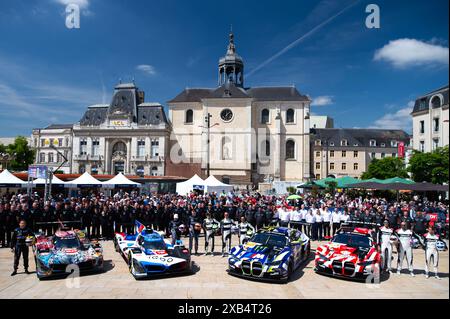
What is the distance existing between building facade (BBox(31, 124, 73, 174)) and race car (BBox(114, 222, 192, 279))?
214 ft

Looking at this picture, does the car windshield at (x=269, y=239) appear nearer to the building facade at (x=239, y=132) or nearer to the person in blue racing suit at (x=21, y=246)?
the person in blue racing suit at (x=21, y=246)

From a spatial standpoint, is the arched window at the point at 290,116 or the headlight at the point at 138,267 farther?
the arched window at the point at 290,116

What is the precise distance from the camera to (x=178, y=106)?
202ft

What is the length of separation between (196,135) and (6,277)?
51679 mm

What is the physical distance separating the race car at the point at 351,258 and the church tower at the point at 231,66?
177ft

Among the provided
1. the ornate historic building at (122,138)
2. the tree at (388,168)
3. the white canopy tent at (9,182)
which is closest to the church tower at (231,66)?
the ornate historic building at (122,138)

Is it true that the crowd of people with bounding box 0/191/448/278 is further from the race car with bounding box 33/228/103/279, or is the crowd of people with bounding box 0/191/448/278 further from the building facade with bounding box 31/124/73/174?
the building facade with bounding box 31/124/73/174

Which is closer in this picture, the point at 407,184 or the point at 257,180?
the point at 407,184

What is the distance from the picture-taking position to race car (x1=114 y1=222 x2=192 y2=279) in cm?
959


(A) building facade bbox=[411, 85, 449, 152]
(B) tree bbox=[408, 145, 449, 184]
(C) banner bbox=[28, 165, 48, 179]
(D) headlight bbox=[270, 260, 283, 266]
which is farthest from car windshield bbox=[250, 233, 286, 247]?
(B) tree bbox=[408, 145, 449, 184]

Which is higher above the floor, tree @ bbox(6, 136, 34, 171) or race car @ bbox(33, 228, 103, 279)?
tree @ bbox(6, 136, 34, 171)

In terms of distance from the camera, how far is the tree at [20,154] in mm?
70625

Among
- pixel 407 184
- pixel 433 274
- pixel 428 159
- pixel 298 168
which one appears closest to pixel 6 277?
pixel 433 274
